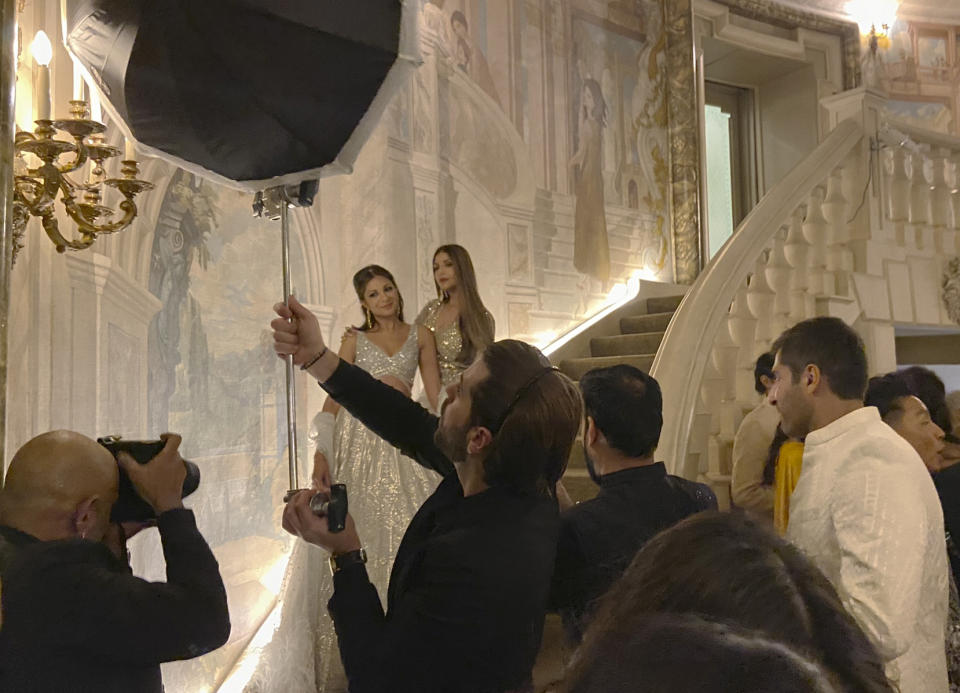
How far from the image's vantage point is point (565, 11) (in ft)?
23.1

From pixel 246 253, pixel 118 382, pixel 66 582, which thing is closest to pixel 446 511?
pixel 66 582

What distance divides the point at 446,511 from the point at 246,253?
3.26 m

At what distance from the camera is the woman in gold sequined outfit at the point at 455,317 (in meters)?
4.29

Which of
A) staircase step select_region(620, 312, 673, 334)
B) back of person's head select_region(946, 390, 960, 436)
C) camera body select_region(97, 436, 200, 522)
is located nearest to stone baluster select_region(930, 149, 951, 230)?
staircase step select_region(620, 312, 673, 334)

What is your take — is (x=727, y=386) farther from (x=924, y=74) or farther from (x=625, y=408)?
(x=924, y=74)

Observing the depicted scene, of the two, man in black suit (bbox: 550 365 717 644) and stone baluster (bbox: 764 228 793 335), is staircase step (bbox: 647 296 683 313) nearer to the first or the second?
stone baluster (bbox: 764 228 793 335)

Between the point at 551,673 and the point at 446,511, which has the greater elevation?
the point at 446,511

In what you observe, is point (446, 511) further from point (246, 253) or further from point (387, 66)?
point (246, 253)

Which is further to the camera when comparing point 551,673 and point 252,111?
point 551,673

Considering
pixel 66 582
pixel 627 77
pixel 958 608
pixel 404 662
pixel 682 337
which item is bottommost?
pixel 958 608

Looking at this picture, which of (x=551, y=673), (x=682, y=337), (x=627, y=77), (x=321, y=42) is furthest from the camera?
(x=627, y=77)

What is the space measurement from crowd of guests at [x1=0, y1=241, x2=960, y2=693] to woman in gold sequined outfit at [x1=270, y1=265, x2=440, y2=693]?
1.99 m

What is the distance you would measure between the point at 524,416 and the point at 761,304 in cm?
345

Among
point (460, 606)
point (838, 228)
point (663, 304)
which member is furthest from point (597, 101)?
point (460, 606)
